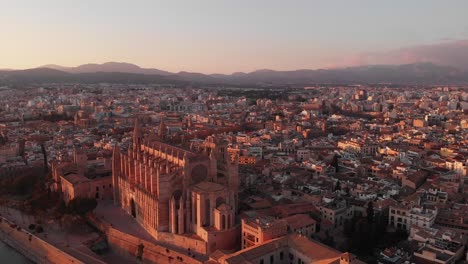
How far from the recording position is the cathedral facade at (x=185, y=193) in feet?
63.3

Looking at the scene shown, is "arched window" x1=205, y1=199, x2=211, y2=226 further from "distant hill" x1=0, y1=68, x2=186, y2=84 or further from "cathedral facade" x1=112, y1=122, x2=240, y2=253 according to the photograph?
"distant hill" x1=0, y1=68, x2=186, y2=84

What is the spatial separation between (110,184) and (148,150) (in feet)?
11.2

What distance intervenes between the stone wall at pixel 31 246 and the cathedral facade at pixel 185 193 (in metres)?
3.93

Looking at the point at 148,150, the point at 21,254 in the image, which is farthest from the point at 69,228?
the point at 148,150

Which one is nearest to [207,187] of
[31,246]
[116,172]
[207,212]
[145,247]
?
[207,212]

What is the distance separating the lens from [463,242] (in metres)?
18.4

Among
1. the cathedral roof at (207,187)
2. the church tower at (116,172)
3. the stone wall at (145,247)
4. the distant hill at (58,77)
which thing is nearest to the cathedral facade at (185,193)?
the cathedral roof at (207,187)

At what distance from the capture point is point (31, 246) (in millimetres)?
22531

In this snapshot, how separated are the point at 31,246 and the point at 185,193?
28.0ft

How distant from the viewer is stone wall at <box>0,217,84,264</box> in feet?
67.8

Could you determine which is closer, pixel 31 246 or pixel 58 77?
pixel 31 246

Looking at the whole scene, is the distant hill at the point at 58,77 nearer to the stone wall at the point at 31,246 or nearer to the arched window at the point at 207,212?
the stone wall at the point at 31,246

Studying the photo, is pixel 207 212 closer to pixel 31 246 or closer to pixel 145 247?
pixel 145 247

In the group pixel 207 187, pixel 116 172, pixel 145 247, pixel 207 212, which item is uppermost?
pixel 207 187
